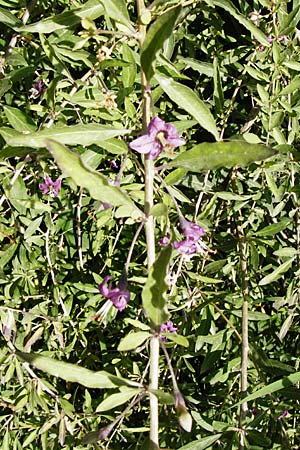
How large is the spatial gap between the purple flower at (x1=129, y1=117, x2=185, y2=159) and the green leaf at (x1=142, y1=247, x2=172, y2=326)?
15 centimetres

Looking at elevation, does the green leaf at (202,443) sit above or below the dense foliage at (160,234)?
below

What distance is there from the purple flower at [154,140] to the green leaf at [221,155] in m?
0.02

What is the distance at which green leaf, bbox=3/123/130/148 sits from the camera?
2.23ft

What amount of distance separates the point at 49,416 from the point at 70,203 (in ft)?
1.39

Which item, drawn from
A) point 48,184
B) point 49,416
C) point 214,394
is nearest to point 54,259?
point 48,184

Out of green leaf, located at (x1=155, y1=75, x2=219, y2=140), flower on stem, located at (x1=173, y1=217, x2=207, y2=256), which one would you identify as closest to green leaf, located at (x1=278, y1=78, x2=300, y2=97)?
flower on stem, located at (x1=173, y1=217, x2=207, y2=256)

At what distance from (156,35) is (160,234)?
47 centimetres

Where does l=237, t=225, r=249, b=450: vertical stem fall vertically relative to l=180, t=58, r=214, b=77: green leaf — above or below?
below

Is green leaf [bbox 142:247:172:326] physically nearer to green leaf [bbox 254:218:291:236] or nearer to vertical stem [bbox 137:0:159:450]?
vertical stem [bbox 137:0:159:450]

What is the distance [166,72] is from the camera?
1.00 meters

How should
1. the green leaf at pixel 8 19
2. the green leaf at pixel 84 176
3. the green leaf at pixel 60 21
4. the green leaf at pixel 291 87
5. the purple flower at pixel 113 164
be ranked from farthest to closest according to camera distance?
the purple flower at pixel 113 164
the green leaf at pixel 291 87
the green leaf at pixel 8 19
the green leaf at pixel 60 21
the green leaf at pixel 84 176

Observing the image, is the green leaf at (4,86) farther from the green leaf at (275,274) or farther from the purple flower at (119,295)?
the green leaf at (275,274)

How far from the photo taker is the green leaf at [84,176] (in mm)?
586

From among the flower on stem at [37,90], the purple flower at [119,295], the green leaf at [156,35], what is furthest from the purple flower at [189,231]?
the flower on stem at [37,90]
